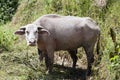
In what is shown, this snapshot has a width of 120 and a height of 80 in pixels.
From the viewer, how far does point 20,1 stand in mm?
13656

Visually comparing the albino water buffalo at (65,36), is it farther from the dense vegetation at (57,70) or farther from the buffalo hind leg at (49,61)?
the dense vegetation at (57,70)

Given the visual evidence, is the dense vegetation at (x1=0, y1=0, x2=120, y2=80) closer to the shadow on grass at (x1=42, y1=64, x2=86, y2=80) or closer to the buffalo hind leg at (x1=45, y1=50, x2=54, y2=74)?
the shadow on grass at (x1=42, y1=64, x2=86, y2=80)

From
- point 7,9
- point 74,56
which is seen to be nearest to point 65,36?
point 74,56

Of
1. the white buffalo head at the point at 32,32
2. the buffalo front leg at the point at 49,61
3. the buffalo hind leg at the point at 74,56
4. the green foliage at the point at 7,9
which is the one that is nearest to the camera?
the white buffalo head at the point at 32,32

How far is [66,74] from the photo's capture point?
820 cm

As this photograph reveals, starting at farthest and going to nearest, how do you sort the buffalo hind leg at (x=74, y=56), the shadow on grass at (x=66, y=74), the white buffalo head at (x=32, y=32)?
1. the buffalo hind leg at (x=74, y=56)
2. the shadow on grass at (x=66, y=74)
3. the white buffalo head at (x=32, y=32)

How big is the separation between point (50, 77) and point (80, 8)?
2.53 m

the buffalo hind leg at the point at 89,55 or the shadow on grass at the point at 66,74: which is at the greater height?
the buffalo hind leg at the point at 89,55

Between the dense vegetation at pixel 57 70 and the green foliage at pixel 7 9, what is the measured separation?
127 centimetres

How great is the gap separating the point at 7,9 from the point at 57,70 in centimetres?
590

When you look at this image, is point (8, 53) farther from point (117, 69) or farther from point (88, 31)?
point (117, 69)

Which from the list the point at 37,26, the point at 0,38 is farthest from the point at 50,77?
the point at 0,38

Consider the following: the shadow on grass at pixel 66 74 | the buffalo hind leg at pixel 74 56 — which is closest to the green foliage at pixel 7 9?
the buffalo hind leg at pixel 74 56

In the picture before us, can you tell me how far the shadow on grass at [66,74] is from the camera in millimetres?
7973
